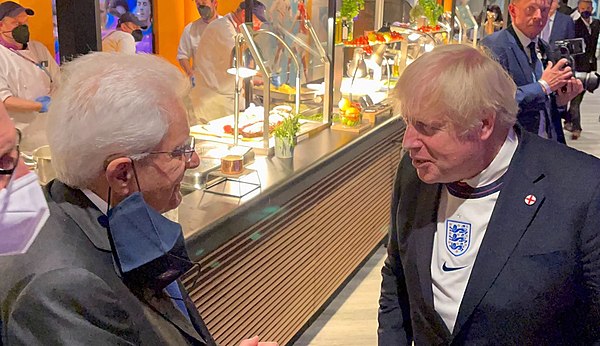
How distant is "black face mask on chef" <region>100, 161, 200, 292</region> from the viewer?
1261mm

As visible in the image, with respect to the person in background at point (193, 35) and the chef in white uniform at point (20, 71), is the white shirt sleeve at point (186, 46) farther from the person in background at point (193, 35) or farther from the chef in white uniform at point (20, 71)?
the chef in white uniform at point (20, 71)

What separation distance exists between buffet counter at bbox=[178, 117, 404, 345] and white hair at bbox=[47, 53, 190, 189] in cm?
101

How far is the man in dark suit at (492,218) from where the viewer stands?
5.22ft

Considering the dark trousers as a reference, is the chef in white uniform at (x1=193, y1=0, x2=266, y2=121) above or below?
above

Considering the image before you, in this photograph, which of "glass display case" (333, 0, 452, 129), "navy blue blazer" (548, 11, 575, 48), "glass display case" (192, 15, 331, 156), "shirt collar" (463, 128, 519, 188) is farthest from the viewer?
"navy blue blazer" (548, 11, 575, 48)

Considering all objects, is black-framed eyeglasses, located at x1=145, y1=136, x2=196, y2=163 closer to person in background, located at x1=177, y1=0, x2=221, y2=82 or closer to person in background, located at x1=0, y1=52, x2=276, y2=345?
person in background, located at x1=0, y1=52, x2=276, y2=345

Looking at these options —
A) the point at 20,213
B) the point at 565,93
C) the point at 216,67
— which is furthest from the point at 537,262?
the point at 216,67

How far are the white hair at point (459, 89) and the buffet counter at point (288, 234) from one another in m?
1.01

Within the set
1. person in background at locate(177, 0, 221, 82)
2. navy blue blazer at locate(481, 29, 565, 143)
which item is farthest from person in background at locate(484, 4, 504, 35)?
navy blue blazer at locate(481, 29, 565, 143)

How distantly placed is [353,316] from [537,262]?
223cm

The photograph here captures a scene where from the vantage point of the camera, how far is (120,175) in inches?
51.3

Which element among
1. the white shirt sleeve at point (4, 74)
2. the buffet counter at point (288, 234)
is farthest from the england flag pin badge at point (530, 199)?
the white shirt sleeve at point (4, 74)

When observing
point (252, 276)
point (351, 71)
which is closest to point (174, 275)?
point (252, 276)

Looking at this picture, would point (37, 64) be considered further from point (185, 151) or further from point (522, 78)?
point (185, 151)
